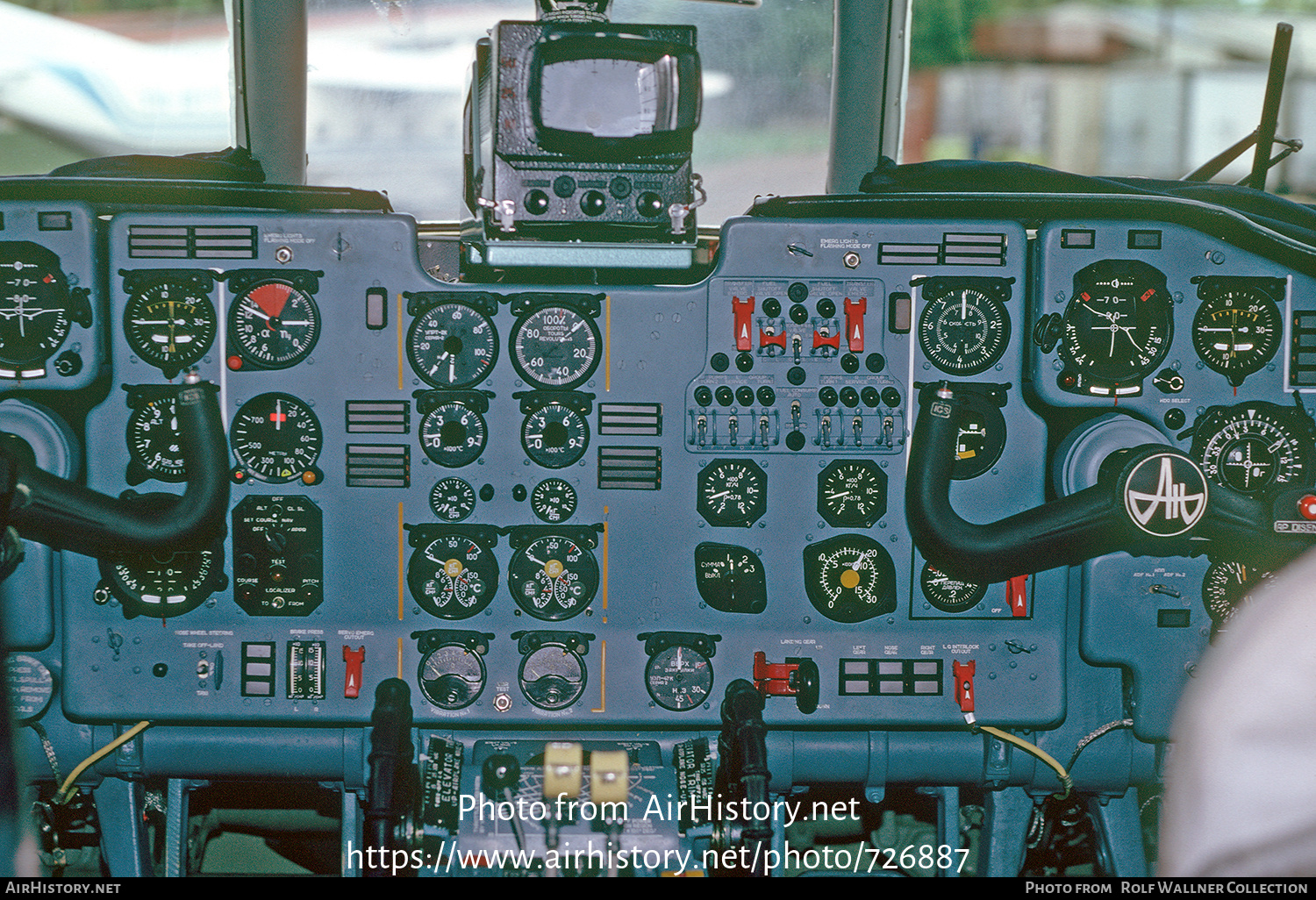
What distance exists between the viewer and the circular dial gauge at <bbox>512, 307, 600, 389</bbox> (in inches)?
105

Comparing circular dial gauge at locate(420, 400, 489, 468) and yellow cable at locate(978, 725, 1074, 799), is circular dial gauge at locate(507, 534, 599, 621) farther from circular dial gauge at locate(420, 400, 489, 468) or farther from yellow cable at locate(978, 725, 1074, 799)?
yellow cable at locate(978, 725, 1074, 799)

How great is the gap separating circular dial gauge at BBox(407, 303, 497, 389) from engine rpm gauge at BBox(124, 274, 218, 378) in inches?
20.3

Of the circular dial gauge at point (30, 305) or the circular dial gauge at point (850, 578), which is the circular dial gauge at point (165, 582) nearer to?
the circular dial gauge at point (30, 305)

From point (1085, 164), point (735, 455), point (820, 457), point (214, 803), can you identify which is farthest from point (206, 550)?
point (1085, 164)

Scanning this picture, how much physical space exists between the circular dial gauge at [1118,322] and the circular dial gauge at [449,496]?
1574 millimetres

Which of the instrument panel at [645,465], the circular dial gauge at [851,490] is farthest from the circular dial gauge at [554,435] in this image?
the circular dial gauge at [851,490]

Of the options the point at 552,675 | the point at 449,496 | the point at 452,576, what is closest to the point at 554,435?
the point at 449,496

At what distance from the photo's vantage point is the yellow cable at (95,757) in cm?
266

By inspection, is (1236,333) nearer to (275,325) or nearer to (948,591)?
(948,591)

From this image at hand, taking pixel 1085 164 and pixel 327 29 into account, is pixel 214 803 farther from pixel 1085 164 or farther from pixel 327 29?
pixel 1085 164

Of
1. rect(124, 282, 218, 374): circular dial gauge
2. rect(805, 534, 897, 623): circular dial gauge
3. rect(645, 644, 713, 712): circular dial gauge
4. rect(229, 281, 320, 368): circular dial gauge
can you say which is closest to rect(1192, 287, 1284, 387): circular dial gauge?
rect(805, 534, 897, 623): circular dial gauge

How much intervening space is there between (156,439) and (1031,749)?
2.37m

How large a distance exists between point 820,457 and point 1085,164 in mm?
15009

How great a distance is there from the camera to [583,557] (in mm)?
2723
